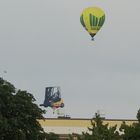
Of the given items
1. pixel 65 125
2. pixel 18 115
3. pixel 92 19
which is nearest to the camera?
pixel 18 115

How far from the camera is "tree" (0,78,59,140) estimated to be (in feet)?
207

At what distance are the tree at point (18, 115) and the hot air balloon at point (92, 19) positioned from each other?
18707 mm

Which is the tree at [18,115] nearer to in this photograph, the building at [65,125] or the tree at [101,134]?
the tree at [101,134]

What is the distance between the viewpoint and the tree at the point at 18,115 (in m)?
63.1

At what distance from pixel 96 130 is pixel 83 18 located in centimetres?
4204

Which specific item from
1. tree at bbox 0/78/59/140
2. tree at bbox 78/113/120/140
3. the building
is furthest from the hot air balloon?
tree at bbox 78/113/120/140

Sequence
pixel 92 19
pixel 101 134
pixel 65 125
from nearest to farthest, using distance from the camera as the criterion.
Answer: pixel 101 134 < pixel 92 19 < pixel 65 125

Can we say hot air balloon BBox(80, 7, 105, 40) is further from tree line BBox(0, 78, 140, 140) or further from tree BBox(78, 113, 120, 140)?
tree BBox(78, 113, 120, 140)

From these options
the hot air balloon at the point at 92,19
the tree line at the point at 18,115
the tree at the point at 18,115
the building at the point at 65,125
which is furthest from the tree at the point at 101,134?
the building at the point at 65,125

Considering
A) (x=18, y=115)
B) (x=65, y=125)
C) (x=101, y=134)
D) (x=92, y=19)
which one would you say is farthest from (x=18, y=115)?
(x=65, y=125)

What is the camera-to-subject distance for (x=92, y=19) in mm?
84500

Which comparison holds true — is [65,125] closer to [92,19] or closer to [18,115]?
[92,19]

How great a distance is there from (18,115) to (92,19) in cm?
2191

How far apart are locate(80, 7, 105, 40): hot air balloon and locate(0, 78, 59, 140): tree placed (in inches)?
736
